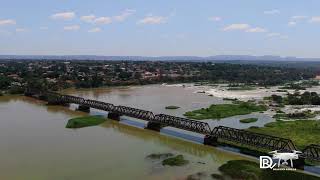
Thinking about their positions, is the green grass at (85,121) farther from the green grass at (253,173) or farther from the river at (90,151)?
the green grass at (253,173)

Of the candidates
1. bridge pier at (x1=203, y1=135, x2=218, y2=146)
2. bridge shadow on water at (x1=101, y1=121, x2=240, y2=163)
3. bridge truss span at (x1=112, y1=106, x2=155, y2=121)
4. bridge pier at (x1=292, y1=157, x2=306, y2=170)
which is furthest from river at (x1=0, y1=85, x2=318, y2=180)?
bridge pier at (x1=292, y1=157, x2=306, y2=170)

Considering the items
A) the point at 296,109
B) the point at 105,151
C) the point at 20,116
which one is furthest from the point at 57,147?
the point at 296,109

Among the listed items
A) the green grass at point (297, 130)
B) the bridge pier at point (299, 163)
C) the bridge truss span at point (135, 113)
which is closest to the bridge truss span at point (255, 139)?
the bridge pier at point (299, 163)

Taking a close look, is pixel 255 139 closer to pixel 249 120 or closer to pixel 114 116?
pixel 249 120

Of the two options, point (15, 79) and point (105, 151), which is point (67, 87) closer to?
point (15, 79)

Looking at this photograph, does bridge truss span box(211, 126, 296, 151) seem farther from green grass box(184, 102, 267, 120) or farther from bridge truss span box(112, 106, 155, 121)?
green grass box(184, 102, 267, 120)

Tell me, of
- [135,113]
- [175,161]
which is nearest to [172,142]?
[175,161]

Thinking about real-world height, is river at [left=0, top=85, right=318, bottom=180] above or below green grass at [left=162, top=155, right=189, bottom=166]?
below
